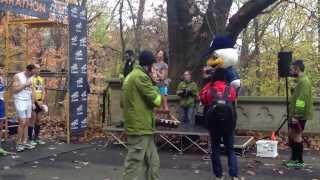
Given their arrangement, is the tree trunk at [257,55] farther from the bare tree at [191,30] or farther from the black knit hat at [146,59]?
the black knit hat at [146,59]

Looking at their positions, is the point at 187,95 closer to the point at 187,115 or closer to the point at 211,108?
the point at 187,115

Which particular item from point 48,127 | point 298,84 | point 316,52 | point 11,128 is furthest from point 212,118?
point 316,52

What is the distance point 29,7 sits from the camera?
12273 millimetres

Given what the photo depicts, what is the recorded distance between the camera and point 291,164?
395 inches

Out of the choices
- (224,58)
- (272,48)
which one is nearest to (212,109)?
(224,58)

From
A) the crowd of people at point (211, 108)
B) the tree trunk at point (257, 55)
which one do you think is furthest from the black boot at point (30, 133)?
the tree trunk at point (257, 55)

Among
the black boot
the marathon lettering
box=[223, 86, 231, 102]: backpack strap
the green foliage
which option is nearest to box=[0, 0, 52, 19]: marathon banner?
the marathon lettering

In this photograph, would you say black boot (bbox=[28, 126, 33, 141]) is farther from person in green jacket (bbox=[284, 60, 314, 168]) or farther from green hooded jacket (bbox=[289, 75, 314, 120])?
green hooded jacket (bbox=[289, 75, 314, 120])

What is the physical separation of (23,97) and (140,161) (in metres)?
5.05

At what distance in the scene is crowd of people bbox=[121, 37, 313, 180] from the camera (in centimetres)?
717

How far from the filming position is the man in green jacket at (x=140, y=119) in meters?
7.13

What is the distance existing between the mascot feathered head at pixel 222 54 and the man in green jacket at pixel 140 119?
4.41 ft

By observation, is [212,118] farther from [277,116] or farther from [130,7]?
[130,7]

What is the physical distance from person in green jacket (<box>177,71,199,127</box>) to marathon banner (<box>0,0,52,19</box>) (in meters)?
3.60
